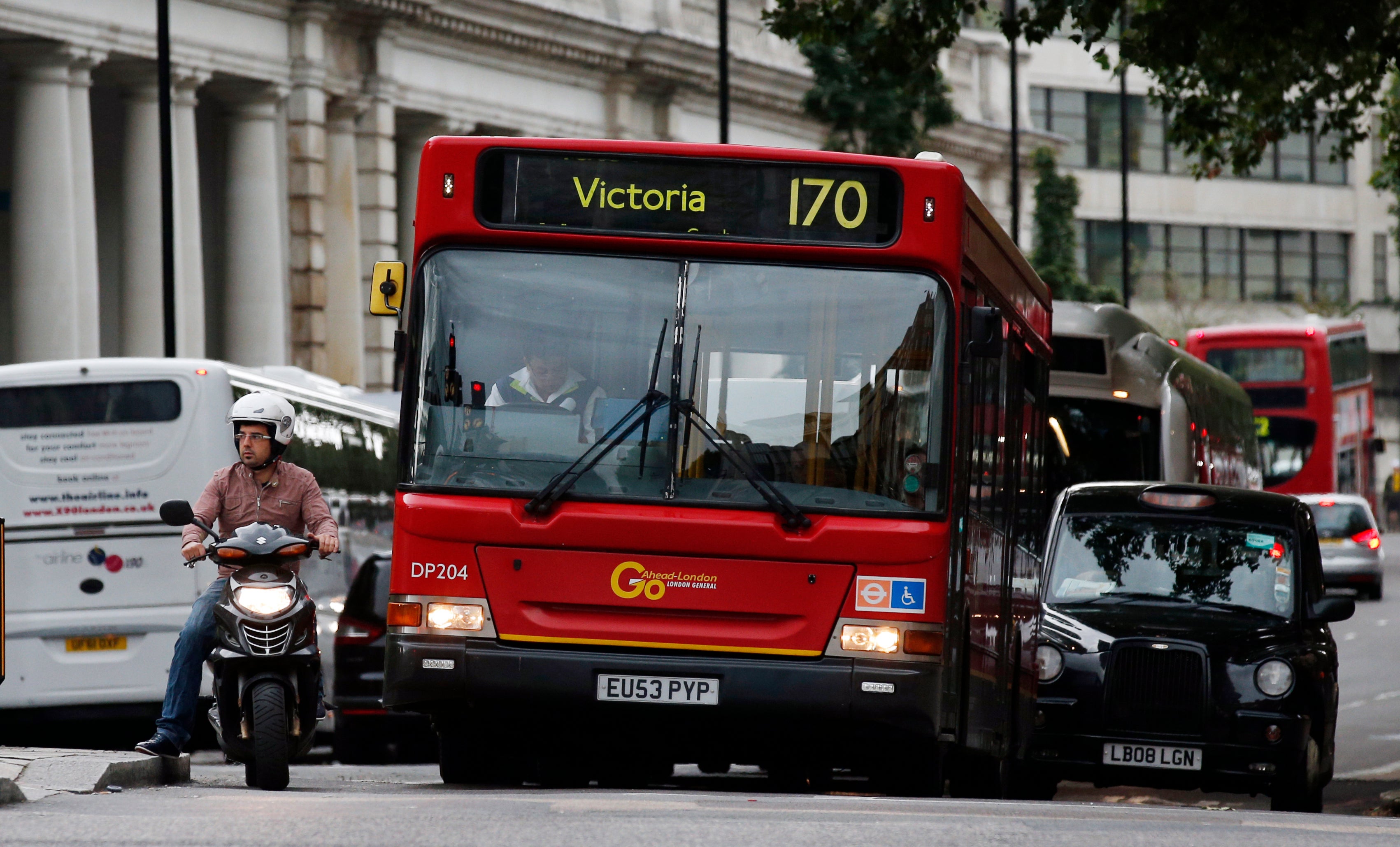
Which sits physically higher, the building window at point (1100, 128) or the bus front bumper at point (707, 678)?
the building window at point (1100, 128)

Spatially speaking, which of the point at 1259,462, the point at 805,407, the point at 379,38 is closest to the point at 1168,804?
the point at 805,407

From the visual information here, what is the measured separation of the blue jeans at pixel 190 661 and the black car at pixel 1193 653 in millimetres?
4522

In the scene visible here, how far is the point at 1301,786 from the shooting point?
13.0m

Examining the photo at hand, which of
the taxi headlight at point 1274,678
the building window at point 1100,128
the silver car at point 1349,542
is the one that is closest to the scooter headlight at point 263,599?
the taxi headlight at point 1274,678

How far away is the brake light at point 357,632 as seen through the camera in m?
17.2

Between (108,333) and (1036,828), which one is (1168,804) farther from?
(108,333)

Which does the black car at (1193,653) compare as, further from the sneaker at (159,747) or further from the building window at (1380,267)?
the building window at (1380,267)

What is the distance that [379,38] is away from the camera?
39125mm

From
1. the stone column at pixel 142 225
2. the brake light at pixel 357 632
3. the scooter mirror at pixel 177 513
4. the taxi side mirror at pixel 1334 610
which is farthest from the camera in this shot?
the stone column at pixel 142 225

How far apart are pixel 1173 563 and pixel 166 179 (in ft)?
40.3

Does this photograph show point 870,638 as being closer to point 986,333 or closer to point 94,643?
point 986,333

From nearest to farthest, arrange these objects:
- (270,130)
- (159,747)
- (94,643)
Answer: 1. (159,747)
2. (94,643)
3. (270,130)

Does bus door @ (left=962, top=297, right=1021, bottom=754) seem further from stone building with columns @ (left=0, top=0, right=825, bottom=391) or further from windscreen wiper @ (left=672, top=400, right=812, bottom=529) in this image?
stone building with columns @ (left=0, top=0, right=825, bottom=391)

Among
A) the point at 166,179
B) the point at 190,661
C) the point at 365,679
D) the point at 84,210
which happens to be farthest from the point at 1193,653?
the point at 84,210
